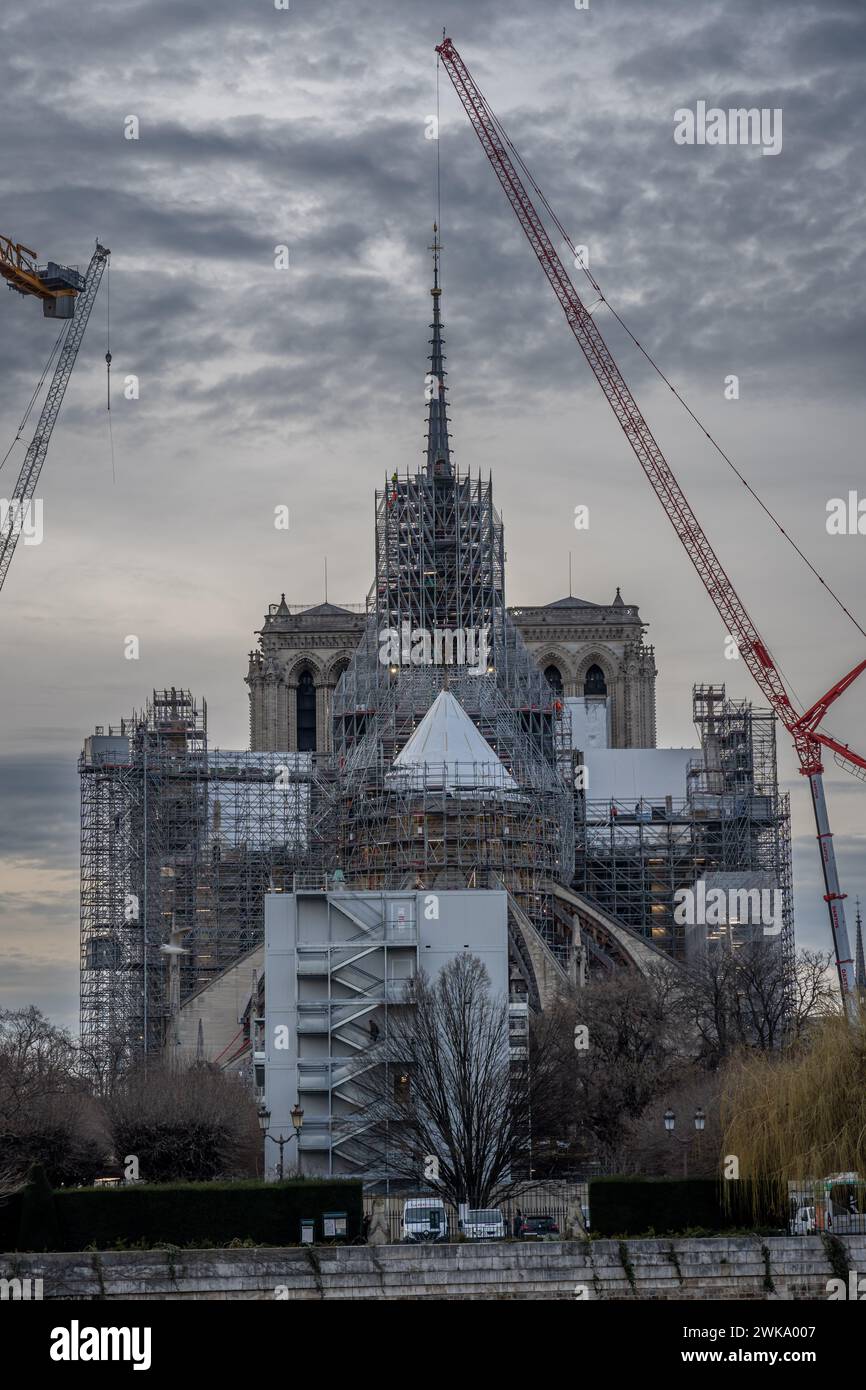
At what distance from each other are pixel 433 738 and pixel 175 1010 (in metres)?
15.7

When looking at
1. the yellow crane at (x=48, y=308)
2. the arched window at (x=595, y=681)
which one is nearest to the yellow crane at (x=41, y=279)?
the yellow crane at (x=48, y=308)

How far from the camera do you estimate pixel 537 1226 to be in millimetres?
57156

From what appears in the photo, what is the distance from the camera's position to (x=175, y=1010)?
95.1 m

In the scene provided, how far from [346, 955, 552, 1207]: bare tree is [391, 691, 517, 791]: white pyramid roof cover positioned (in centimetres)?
2745

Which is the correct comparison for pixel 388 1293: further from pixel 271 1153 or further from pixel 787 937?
pixel 787 937

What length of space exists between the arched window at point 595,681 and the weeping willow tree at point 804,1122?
95377 millimetres

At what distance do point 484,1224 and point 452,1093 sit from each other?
29.6 feet

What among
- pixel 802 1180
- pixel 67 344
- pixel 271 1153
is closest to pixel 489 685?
pixel 67 344

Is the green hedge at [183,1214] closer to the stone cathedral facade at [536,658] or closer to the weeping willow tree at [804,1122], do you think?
the weeping willow tree at [804,1122]

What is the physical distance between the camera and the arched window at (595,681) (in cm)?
14950

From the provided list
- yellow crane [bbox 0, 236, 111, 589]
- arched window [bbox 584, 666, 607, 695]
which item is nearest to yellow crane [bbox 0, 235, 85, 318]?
yellow crane [bbox 0, 236, 111, 589]

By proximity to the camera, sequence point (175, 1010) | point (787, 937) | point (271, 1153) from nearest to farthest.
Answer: point (271, 1153) < point (175, 1010) < point (787, 937)

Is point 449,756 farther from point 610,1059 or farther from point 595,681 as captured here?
point 595,681

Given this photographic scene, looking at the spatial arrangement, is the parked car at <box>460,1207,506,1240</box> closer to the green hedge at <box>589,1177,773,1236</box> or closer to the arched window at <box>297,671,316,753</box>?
the green hedge at <box>589,1177,773,1236</box>
